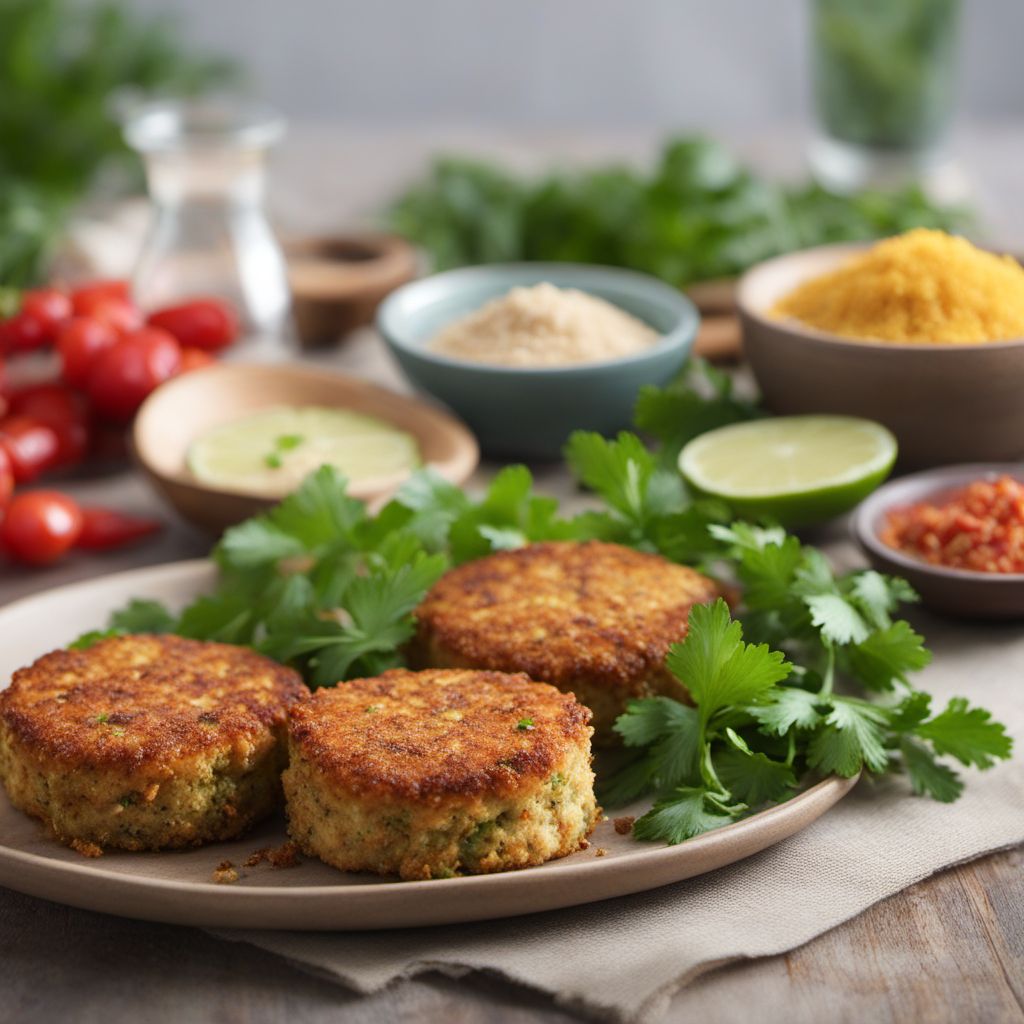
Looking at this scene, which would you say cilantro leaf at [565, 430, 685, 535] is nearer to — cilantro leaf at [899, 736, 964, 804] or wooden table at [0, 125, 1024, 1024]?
cilantro leaf at [899, 736, 964, 804]

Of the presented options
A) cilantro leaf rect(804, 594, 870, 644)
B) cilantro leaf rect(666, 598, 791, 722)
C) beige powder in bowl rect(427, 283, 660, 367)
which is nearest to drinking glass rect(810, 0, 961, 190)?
beige powder in bowl rect(427, 283, 660, 367)

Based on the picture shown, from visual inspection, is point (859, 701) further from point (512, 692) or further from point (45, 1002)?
point (45, 1002)

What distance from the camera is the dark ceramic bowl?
125 inches

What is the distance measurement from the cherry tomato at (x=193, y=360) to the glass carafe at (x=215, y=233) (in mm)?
208

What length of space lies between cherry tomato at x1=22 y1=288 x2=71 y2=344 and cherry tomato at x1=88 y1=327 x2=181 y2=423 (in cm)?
46

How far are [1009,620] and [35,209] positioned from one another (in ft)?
13.5

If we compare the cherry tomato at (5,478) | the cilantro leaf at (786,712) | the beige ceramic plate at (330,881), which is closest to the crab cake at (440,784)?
the beige ceramic plate at (330,881)

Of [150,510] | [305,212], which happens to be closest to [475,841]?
[150,510]

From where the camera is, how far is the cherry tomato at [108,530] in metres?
3.89

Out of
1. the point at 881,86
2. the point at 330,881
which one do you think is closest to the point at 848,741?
the point at 330,881

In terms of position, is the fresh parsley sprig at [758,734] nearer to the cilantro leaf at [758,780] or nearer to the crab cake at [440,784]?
the cilantro leaf at [758,780]

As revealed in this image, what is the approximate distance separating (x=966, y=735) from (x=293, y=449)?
6.46ft

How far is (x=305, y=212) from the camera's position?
660cm

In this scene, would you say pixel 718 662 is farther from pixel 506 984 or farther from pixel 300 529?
pixel 300 529
